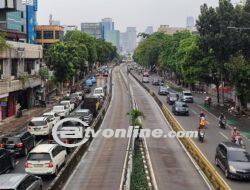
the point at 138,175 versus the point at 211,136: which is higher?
the point at 138,175

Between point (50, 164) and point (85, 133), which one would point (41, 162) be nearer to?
point (50, 164)

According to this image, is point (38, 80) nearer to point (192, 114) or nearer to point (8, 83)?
point (8, 83)

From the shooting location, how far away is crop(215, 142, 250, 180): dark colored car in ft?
89.0

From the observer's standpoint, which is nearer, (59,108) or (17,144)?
(17,144)

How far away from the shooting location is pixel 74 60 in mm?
81625

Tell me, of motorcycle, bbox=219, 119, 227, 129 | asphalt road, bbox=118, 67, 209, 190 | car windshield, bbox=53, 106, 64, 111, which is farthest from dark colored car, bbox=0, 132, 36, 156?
motorcycle, bbox=219, 119, 227, 129

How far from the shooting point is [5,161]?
1117 inches

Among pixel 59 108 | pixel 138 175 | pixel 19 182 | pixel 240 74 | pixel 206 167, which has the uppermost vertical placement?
pixel 240 74

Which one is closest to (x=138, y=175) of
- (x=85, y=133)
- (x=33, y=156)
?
(x=33, y=156)

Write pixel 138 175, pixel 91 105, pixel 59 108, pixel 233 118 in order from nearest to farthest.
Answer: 1. pixel 138 175
2. pixel 59 108
3. pixel 91 105
4. pixel 233 118

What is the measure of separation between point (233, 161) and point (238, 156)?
0.72 meters

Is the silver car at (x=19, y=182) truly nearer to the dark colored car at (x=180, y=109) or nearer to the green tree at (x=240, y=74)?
the dark colored car at (x=180, y=109)

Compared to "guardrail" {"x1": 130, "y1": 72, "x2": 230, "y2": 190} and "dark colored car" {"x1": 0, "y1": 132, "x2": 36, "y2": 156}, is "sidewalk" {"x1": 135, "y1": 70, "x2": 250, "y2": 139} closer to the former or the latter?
"guardrail" {"x1": 130, "y1": 72, "x2": 230, "y2": 190}

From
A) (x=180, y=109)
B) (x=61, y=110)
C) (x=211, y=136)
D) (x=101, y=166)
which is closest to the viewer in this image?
(x=101, y=166)
